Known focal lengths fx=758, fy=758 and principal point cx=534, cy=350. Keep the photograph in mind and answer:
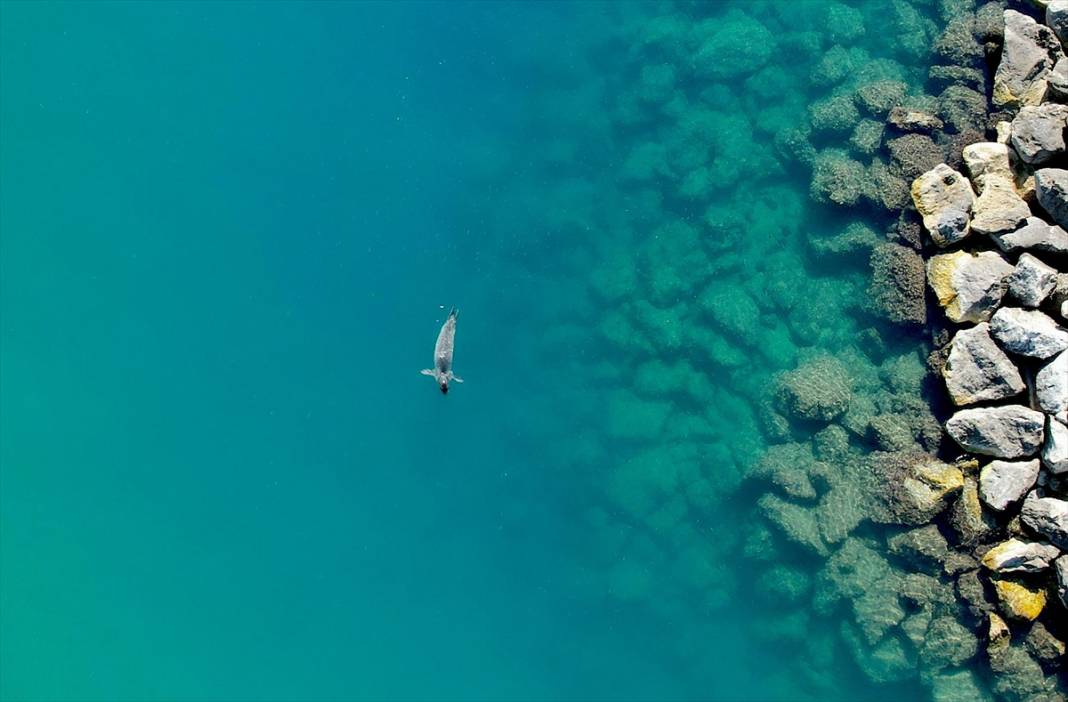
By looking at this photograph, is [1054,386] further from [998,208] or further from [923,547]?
[923,547]

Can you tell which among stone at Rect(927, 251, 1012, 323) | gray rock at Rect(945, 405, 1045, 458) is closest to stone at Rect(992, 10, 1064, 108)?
stone at Rect(927, 251, 1012, 323)

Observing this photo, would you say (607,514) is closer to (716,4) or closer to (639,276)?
(639,276)

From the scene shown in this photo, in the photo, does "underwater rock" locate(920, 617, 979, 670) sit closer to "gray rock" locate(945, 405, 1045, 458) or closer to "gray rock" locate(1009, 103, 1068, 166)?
"gray rock" locate(945, 405, 1045, 458)

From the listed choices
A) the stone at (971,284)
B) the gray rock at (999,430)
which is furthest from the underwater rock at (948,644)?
the stone at (971,284)

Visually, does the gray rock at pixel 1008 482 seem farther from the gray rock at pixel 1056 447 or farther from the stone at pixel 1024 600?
the stone at pixel 1024 600

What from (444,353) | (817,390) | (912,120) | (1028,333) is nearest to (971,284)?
(1028,333)

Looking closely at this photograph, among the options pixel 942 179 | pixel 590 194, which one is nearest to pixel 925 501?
pixel 942 179
